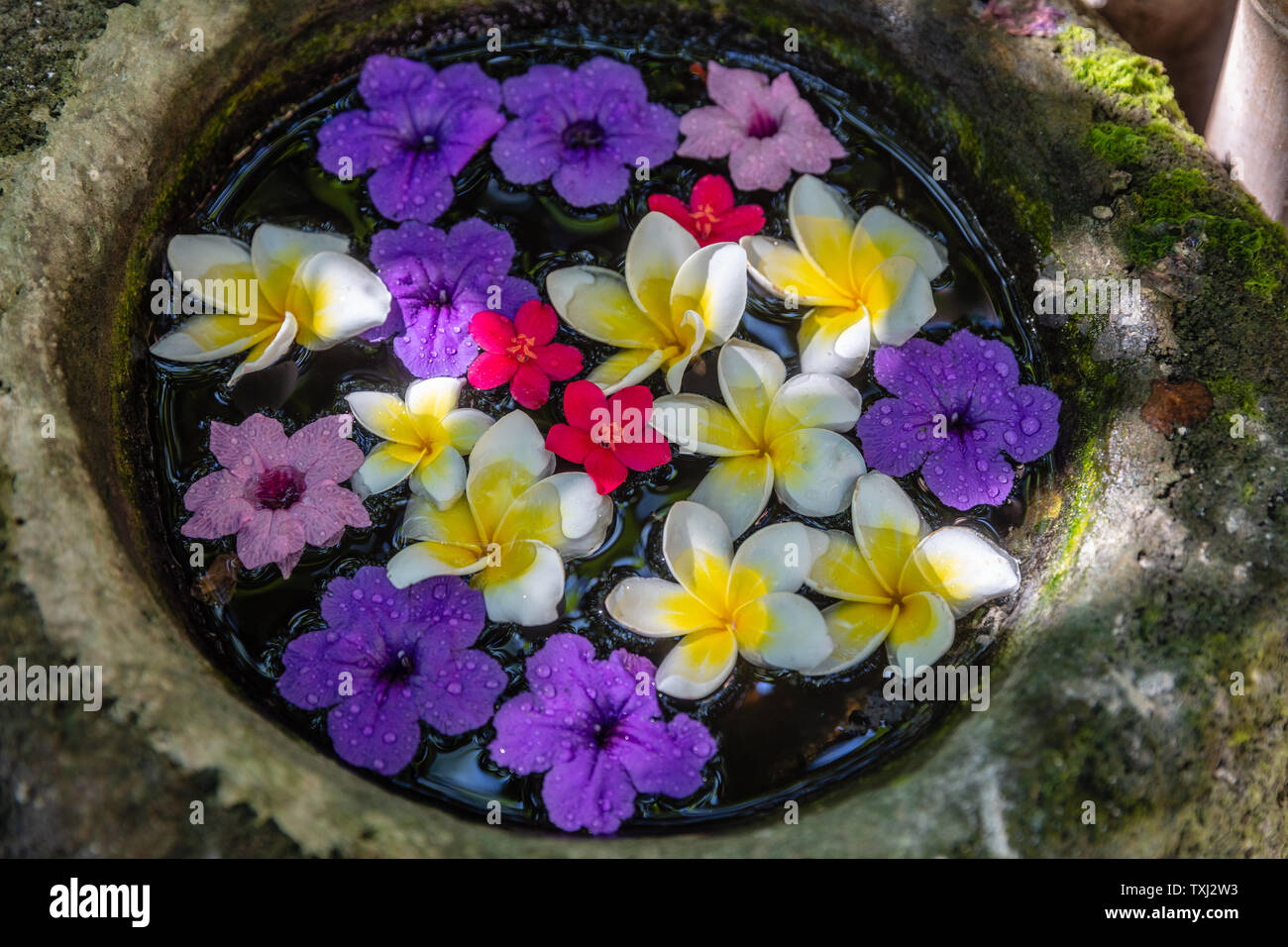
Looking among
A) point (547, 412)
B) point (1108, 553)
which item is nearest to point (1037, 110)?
point (1108, 553)

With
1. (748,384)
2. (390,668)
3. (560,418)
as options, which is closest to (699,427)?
(748,384)

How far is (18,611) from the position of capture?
1.90m

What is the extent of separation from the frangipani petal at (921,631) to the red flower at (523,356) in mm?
980

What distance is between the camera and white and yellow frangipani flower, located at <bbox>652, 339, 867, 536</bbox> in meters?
2.32

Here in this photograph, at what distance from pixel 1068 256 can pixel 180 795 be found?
2.36m

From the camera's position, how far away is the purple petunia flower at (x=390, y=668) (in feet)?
7.05

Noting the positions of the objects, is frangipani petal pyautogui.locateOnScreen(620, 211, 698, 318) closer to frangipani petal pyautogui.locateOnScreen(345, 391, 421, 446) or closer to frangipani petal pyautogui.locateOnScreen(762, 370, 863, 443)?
frangipani petal pyautogui.locateOnScreen(762, 370, 863, 443)

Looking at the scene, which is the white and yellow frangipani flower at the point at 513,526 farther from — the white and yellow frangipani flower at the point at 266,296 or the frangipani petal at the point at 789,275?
the frangipani petal at the point at 789,275

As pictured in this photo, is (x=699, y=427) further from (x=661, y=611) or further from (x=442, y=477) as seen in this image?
(x=442, y=477)

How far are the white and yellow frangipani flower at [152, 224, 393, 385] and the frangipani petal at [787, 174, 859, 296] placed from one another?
106cm

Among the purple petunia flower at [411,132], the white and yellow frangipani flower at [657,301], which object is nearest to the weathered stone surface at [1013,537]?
the purple petunia flower at [411,132]

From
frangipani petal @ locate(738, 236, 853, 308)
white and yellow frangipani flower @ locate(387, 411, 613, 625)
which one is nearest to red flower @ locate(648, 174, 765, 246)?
frangipani petal @ locate(738, 236, 853, 308)
